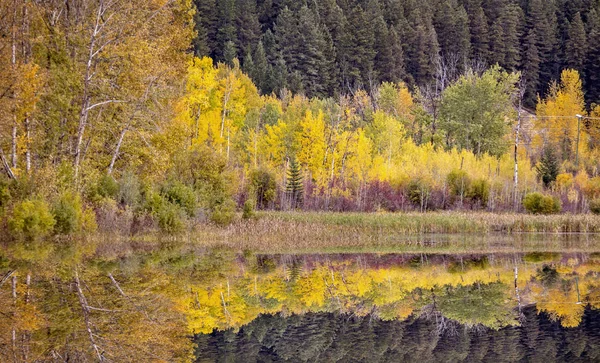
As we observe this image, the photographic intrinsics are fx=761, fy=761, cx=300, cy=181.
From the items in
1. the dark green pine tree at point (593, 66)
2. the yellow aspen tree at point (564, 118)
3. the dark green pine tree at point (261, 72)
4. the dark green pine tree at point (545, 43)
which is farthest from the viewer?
the dark green pine tree at point (545, 43)

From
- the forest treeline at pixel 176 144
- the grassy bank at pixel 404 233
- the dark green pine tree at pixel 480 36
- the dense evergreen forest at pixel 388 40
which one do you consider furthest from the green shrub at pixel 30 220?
the dark green pine tree at pixel 480 36

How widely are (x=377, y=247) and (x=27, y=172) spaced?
36.4 ft

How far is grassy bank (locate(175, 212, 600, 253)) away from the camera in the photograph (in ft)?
74.4

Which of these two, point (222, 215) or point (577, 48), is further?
point (577, 48)

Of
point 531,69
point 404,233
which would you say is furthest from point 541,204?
point 531,69

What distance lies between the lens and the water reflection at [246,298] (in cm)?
945

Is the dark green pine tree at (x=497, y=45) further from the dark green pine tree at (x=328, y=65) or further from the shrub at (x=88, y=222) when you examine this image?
the shrub at (x=88, y=222)

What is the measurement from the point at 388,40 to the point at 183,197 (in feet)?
221

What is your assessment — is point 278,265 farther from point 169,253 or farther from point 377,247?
point 377,247

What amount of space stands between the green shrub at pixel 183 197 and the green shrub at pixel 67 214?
137 inches

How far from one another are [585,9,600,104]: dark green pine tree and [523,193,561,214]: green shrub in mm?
54344

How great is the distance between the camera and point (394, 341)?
996 centimetres

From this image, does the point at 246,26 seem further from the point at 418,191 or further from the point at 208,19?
the point at 418,191

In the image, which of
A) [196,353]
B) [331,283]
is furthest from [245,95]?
[196,353]
